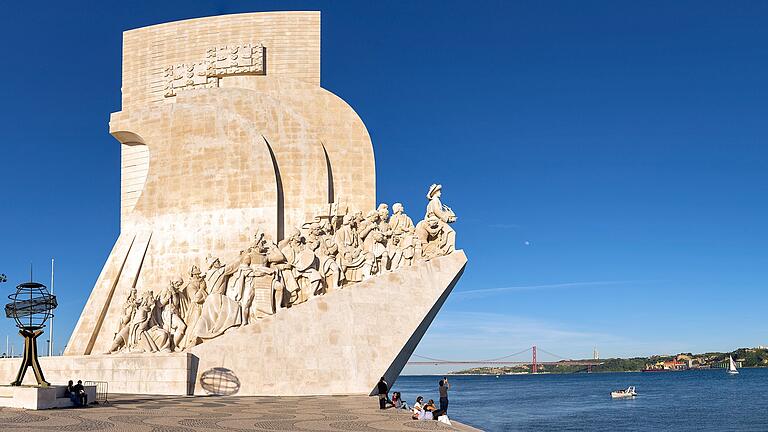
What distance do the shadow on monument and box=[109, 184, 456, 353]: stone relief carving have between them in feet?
2.75

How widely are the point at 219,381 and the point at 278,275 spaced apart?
245 centimetres

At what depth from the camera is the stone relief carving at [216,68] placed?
69.4 feet

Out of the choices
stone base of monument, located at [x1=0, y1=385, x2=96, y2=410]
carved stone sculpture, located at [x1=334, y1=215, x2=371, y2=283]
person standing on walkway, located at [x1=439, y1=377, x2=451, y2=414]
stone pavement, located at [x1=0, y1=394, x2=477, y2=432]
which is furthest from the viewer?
carved stone sculpture, located at [x1=334, y1=215, x2=371, y2=283]

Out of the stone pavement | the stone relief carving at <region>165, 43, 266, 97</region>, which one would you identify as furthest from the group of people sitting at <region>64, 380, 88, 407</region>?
the stone relief carving at <region>165, 43, 266, 97</region>

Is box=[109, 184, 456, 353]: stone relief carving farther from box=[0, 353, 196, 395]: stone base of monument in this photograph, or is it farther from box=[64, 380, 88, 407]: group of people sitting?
box=[64, 380, 88, 407]: group of people sitting

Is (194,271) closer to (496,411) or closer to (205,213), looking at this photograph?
(205,213)

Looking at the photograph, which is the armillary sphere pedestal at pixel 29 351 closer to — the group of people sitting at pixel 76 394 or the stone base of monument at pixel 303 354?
the group of people sitting at pixel 76 394

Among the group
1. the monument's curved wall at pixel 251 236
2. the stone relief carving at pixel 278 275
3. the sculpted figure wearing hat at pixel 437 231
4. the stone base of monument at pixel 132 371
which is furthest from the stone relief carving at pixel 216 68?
the stone base of monument at pixel 132 371

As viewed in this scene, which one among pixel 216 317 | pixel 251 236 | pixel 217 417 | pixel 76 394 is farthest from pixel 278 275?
pixel 217 417

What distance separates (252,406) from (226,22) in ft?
39.5

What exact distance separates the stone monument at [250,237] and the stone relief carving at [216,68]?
35 millimetres

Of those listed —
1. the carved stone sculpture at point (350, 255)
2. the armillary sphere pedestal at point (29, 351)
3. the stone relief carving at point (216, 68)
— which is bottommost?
the armillary sphere pedestal at point (29, 351)

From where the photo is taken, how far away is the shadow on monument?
15031 millimetres

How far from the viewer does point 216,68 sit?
21297 millimetres
